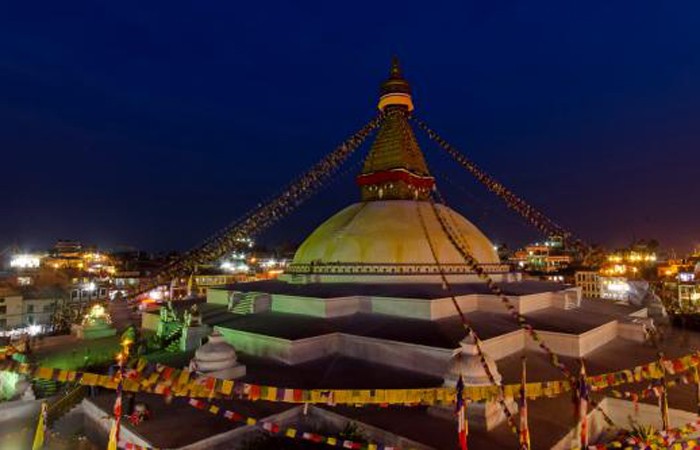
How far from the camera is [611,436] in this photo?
7.34 m

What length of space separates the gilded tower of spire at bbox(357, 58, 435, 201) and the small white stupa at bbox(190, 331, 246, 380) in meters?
8.06

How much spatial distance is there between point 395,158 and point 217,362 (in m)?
9.09

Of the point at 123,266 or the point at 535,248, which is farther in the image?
the point at 535,248

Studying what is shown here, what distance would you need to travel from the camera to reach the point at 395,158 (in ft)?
47.5

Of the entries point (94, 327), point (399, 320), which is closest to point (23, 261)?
point (94, 327)

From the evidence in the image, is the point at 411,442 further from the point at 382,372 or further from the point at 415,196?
the point at 415,196

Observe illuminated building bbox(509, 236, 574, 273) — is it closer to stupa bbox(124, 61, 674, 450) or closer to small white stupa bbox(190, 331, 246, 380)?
stupa bbox(124, 61, 674, 450)

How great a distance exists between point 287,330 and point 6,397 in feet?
19.9

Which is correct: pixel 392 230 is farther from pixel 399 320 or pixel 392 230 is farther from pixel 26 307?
pixel 26 307

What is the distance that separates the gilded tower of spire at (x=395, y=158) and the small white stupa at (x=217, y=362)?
26.4 ft

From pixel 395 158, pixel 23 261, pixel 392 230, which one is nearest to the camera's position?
pixel 392 230

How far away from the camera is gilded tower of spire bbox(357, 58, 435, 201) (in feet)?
47.5

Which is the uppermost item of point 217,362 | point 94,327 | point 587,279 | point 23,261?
point 23,261

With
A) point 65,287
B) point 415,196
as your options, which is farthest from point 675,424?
point 65,287
